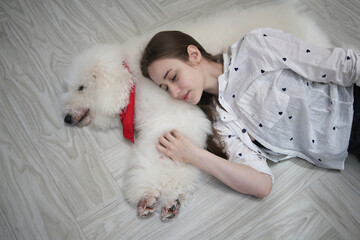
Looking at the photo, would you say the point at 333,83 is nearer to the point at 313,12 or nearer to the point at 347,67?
the point at 347,67

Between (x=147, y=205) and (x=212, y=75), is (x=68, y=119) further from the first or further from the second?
(x=212, y=75)

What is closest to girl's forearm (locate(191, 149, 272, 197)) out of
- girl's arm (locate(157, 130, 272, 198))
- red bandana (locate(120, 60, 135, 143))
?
girl's arm (locate(157, 130, 272, 198))

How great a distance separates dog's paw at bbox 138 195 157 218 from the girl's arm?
0.15 metres

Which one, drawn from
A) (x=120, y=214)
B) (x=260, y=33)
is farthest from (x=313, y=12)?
(x=120, y=214)

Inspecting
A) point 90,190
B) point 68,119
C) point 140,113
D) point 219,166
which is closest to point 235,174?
point 219,166

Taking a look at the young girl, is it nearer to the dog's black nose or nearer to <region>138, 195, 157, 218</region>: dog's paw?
<region>138, 195, 157, 218</region>: dog's paw

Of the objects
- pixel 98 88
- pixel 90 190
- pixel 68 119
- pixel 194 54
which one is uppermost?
pixel 194 54

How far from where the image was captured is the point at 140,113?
3.30ft

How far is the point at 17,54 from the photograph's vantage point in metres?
1.28

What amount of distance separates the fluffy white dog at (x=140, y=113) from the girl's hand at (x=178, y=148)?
0.02 meters

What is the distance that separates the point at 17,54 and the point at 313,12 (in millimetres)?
1487

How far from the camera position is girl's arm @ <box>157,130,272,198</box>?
34.8 inches

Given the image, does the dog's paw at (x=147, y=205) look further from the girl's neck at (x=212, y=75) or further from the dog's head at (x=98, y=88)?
the girl's neck at (x=212, y=75)

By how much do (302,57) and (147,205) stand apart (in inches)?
27.9
